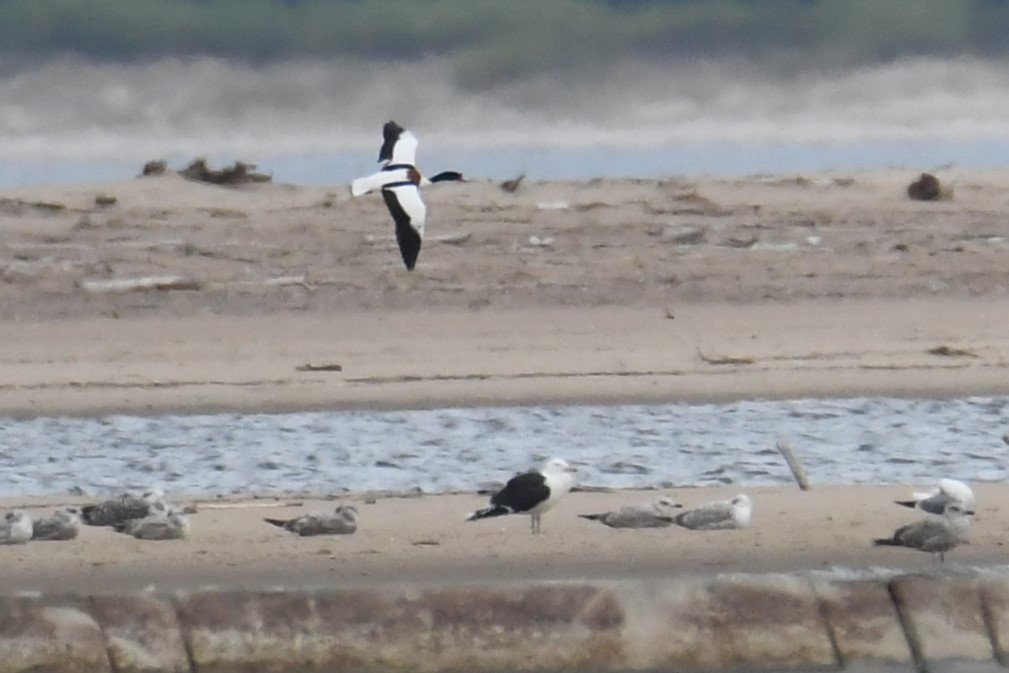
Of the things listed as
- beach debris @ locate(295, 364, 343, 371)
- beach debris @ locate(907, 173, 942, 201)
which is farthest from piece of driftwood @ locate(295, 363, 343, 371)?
beach debris @ locate(907, 173, 942, 201)

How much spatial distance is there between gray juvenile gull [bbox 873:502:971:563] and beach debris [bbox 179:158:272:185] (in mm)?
14536

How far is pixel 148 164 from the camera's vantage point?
2277 centimetres

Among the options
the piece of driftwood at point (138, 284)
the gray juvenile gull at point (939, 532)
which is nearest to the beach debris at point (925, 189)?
the piece of driftwood at point (138, 284)

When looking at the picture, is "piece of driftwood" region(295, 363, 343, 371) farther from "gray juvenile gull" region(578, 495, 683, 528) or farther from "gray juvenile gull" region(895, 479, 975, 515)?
"gray juvenile gull" region(895, 479, 975, 515)

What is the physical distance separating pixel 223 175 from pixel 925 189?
268 inches

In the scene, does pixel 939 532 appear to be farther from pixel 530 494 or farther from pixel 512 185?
pixel 512 185

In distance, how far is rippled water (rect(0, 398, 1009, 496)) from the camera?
36.8 feet

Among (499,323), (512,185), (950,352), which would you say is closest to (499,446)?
(950,352)

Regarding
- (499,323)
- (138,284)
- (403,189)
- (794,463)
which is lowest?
(794,463)

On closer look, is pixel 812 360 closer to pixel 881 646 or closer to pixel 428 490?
pixel 428 490

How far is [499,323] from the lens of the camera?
1691 cm

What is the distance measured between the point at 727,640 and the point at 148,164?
53.9 feet

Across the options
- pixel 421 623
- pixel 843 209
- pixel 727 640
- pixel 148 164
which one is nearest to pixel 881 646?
pixel 727 640

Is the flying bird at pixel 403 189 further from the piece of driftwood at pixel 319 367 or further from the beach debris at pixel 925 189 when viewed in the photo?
the beach debris at pixel 925 189
